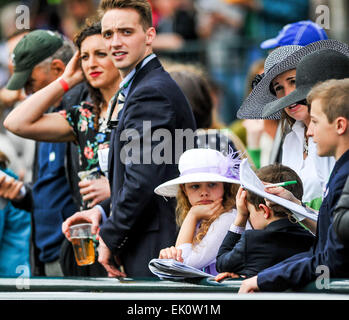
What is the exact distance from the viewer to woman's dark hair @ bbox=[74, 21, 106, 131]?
5.14 meters

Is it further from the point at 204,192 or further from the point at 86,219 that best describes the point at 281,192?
the point at 86,219

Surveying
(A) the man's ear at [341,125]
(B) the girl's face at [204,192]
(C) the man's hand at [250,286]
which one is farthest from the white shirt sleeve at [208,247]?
(A) the man's ear at [341,125]

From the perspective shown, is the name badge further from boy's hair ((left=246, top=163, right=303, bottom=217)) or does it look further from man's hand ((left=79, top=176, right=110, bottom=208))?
boy's hair ((left=246, top=163, right=303, bottom=217))

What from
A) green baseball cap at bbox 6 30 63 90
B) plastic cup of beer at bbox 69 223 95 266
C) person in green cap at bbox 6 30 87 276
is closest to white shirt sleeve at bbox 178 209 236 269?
plastic cup of beer at bbox 69 223 95 266

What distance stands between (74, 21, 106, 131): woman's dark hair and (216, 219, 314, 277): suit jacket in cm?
183

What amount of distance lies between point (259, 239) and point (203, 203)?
782 millimetres

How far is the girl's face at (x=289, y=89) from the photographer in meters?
4.14

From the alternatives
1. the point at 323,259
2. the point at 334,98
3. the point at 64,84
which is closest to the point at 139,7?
the point at 64,84

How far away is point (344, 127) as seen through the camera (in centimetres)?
314

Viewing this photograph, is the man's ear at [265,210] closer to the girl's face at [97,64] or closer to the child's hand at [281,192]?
the child's hand at [281,192]

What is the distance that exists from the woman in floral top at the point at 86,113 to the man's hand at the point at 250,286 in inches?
77.6

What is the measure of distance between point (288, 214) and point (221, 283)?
0.44 metres
